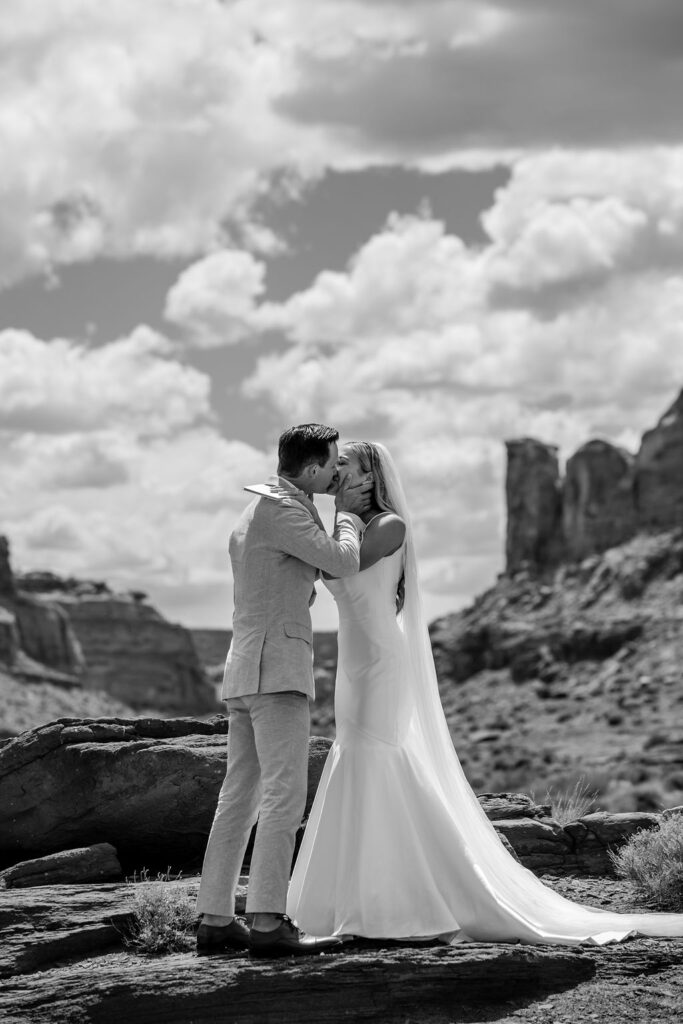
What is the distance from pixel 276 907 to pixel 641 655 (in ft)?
262

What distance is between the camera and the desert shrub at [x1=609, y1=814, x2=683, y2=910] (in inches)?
386

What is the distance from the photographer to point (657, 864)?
33.0ft

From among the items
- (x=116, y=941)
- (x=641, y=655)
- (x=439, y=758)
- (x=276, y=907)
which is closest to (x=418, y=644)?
(x=439, y=758)

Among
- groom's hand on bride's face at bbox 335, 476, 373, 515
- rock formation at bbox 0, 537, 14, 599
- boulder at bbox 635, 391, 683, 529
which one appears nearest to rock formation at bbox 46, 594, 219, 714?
rock formation at bbox 0, 537, 14, 599

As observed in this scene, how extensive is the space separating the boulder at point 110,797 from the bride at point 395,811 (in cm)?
241

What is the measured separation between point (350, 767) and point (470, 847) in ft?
3.00

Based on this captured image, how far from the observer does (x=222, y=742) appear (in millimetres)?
10812

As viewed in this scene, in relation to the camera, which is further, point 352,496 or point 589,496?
point 589,496

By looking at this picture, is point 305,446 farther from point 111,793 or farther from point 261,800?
point 111,793

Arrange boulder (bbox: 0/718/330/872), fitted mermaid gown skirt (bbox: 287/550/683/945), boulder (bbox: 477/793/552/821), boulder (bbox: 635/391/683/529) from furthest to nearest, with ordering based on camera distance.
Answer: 1. boulder (bbox: 635/391/683/529)
2. boulder (bbox: 477/793/552/821)
3. boulder (bbox: 0/718/330/872)
4. fitted mermaid gown skirt (bbox: 287/550/683/945)

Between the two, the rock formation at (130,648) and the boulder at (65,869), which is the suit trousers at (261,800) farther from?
the rock formation at (130,648)

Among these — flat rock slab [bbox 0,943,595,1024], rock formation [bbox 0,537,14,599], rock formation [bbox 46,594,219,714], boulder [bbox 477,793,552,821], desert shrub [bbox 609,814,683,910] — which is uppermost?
rock formation [bbox 0,537,14,599]

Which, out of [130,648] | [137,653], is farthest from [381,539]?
[130,648]

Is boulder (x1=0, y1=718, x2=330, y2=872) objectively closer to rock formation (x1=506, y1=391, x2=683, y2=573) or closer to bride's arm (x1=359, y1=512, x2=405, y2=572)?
bride's arm (x1=359, y1=512, x2=405, y2=572)
